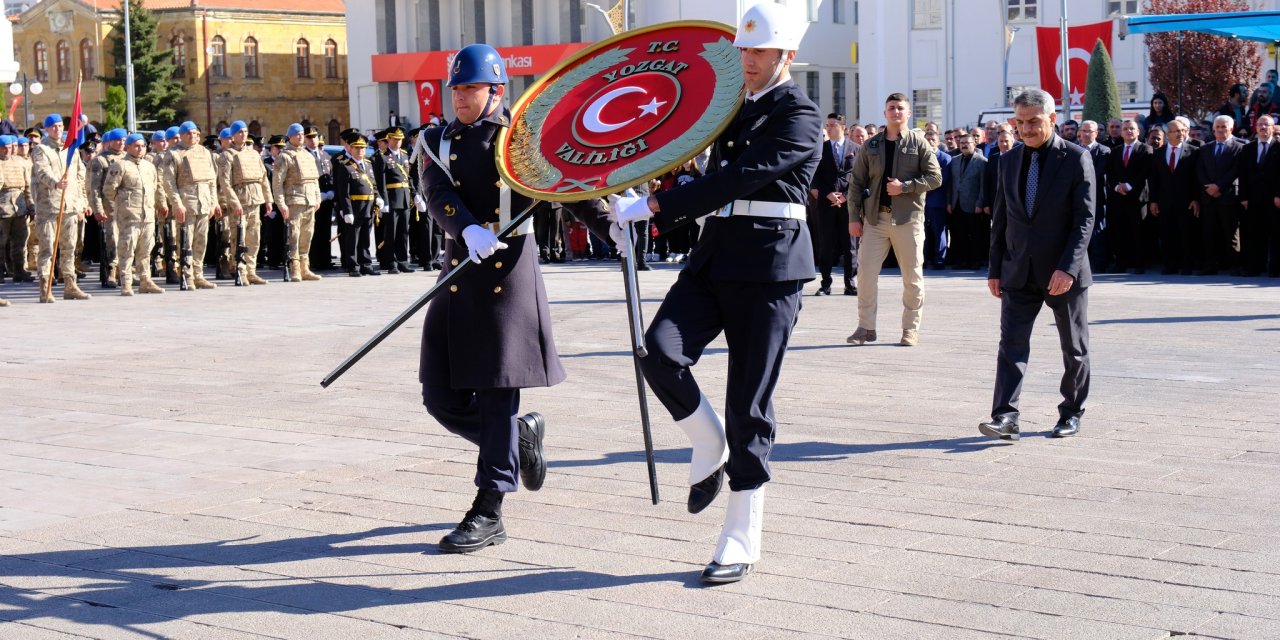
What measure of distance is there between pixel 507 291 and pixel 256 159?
14.9 meters

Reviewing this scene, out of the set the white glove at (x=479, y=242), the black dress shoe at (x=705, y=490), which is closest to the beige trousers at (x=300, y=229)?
the white glove at (x=479, y=242)

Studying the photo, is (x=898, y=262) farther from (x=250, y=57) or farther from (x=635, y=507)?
(x=250, y=57)

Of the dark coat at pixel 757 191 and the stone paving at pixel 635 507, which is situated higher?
the dark coat at pixel 757 191

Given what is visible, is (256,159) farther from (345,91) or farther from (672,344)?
(345,91)

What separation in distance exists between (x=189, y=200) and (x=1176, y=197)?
12008 millimetres

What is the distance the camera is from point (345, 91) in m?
84.8

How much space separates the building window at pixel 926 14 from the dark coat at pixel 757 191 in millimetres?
47489

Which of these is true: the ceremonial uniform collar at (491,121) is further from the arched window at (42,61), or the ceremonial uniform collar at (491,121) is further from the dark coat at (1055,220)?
the arched window at (42,61)

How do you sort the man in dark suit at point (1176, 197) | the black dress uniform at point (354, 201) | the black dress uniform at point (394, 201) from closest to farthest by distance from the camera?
the man in dark suit at point (1176, 197), the black dress uniform at point (354, 201), the black dress uniform at point (394, 201)

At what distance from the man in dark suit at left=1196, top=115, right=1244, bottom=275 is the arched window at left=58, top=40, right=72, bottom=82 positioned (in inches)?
3123

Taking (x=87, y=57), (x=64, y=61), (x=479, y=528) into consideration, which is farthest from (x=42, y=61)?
(x=479, y=528)

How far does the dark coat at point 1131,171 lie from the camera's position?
19031 millimetres

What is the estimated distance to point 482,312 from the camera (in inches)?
243

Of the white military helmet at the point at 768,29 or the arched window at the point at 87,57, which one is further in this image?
the arched window at the point at 87,57
